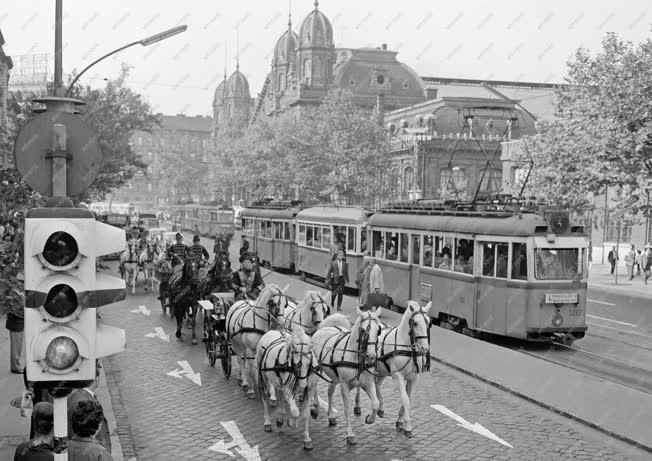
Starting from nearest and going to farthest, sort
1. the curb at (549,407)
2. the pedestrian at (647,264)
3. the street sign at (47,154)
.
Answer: the street sign at (47,154)
the curb at (549,407)
the pedestrian at (647,264)

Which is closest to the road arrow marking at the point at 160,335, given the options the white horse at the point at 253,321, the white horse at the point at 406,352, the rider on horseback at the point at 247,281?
the rider on horseback at the point at 247,281

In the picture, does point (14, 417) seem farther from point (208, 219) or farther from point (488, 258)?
point (208, 219)

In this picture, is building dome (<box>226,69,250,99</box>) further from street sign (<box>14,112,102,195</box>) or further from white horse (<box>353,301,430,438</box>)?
street sign (<box>14,112,102,195</box>)

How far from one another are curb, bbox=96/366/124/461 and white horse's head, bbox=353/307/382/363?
130 inches

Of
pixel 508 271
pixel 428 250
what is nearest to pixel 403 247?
pixel 428 250

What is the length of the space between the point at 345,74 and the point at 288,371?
304 feet

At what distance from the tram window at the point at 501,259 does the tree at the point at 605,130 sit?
1430 cm

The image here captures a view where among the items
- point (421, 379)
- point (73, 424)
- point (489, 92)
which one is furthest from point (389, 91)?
point (73, 424)

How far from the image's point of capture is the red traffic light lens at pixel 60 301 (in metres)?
4.43

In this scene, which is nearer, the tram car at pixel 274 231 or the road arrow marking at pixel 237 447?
the road arrow marking at pixel 237 447

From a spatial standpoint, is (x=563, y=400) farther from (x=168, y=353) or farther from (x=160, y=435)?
→ (x=168, y=353)

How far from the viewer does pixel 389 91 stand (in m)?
102

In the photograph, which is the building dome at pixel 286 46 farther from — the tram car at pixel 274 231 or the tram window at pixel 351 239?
the tram window at pixel 351 239

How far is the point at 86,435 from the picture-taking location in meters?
6.20
